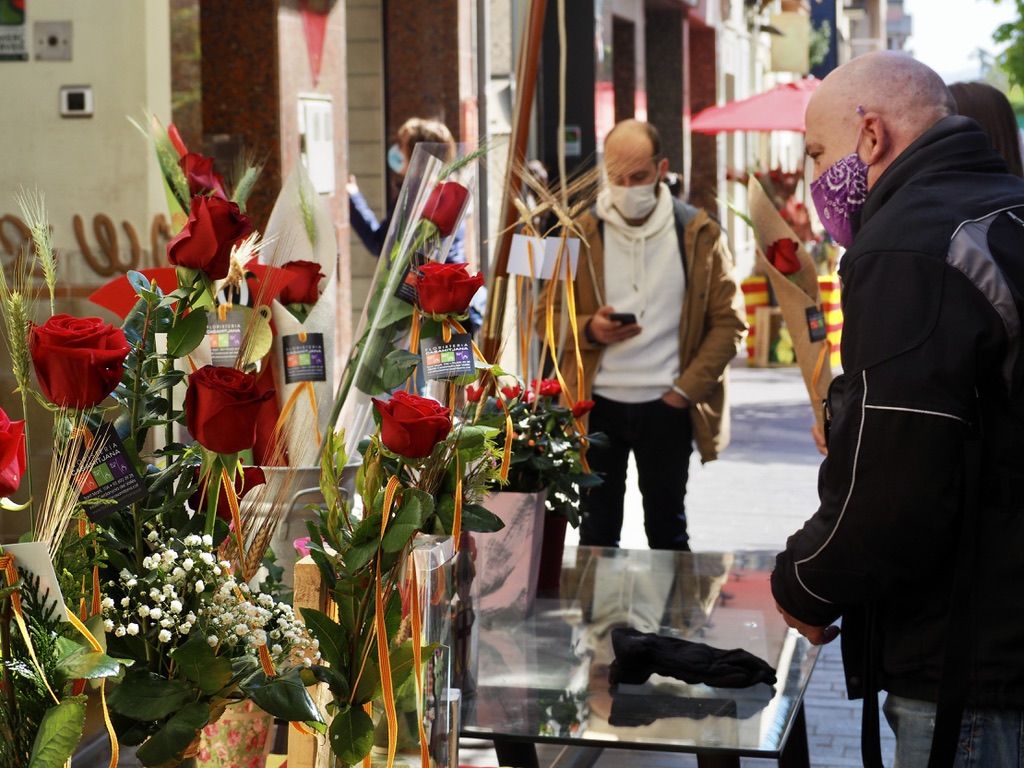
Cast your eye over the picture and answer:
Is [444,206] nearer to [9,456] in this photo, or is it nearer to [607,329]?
[9,456]

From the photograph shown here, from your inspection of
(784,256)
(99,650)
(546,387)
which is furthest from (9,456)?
(784,256)

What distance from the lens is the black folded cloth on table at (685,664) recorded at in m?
2.61

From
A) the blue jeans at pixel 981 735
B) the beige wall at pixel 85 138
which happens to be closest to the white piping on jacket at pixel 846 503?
the blue jeans at pixel 981 735

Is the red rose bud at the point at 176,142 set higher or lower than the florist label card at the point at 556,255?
higher

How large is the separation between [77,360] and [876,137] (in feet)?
4.56

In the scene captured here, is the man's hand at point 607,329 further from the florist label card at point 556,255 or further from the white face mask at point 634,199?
the florist label card at point 556,255

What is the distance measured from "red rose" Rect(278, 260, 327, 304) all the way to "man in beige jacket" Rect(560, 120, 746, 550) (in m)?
2.67

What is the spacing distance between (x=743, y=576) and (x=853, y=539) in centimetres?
129

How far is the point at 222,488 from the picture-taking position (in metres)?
1.68

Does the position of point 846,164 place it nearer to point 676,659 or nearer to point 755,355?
point 676,659

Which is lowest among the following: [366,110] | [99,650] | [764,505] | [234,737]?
[764,505]

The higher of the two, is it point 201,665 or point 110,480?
point 110,480

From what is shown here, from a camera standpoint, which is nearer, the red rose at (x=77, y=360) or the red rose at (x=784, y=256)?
the red rose at (x=77, y=360)

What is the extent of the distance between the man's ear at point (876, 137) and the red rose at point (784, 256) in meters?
1.92
